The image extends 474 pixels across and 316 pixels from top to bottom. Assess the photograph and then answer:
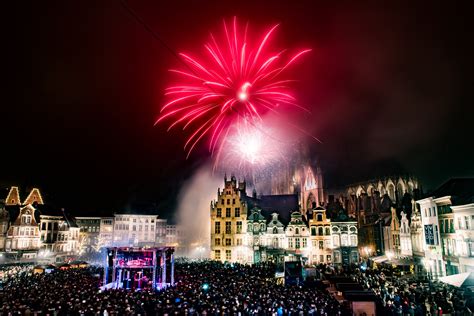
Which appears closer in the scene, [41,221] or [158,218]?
[41,221]

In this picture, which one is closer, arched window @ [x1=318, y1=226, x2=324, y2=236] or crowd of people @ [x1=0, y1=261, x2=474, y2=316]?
crowd of people @ [x1=0, y1=261, x2=474, y2=316]

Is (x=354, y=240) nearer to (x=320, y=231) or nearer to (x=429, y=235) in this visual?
(x=320, y=231)

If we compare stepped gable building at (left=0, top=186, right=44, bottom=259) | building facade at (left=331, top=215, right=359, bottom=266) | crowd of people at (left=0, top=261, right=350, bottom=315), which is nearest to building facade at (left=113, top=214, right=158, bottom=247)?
stepped gable building at (left=0, top=186, right=44, bottom=259)

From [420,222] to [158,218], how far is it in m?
57.8

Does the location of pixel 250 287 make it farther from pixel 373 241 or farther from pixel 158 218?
pixel 158 218

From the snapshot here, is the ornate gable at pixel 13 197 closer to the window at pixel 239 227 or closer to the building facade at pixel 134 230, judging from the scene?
the building facade at pixel 134 230

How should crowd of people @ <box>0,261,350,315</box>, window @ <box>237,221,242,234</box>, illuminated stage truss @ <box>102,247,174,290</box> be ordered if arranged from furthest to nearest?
1. window @ <box>237,221,242,234</box>
2. illuminated stage truss @ <box>102,247,174,290</box>
3. crowd of people @ <box>0,261,350,315</box>

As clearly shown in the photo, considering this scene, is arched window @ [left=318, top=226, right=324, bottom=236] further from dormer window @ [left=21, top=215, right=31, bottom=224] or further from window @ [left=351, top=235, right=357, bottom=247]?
dormer window @ [left=21, top=215, right=31, bottom=224]

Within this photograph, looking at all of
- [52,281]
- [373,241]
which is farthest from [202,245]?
[52,281]

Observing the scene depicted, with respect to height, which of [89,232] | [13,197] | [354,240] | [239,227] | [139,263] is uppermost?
[13,197]

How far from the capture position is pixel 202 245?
8838 centimetres

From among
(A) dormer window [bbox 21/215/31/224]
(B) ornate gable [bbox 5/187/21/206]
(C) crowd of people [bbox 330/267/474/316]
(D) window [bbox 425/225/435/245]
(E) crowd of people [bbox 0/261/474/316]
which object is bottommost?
(C) crowd of people [bbox 330/267/474/316]

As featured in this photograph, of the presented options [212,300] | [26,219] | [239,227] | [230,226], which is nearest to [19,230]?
[26,219]

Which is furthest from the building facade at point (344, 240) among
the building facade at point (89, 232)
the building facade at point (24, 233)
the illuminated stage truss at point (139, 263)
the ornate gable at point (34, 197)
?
the ornate gable at point (34, 197)
